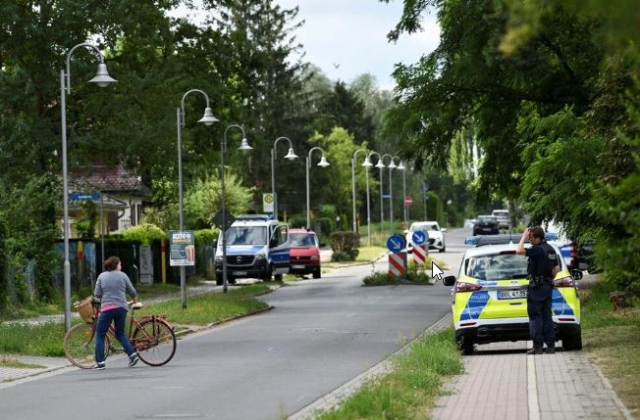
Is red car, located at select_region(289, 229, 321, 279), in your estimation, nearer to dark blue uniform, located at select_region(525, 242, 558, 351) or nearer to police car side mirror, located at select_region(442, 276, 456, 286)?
police car side mirror, located at select_region(442, 276, 456, 286)

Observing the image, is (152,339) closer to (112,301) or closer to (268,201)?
A: (112,301)

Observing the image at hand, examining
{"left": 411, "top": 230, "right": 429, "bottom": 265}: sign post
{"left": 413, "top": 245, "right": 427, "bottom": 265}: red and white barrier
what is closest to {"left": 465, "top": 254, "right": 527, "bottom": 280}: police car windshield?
{"left": 411, "top": 230, "right": 429, "bottom": 265}: sign post

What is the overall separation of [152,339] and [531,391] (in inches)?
323

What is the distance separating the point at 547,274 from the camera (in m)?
18.9

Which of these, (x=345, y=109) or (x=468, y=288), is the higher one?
(x=345, y=109)

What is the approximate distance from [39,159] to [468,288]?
24.6 meters

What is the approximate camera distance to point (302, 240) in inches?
2339

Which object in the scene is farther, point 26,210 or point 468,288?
point 26,210

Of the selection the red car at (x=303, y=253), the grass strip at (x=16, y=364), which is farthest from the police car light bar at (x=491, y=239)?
the red car at (x=303, y=253)

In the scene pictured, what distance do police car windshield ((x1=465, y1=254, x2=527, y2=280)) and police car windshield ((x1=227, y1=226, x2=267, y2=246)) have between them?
1395 inches

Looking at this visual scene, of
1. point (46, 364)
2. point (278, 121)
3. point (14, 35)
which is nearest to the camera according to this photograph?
point (46, 364)

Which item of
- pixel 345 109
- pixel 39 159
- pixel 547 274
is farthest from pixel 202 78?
pixel 345 109

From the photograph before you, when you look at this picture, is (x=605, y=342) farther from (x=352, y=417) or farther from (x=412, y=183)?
(x=412, y=183)

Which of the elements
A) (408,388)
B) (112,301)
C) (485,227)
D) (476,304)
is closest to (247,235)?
(112,301)
